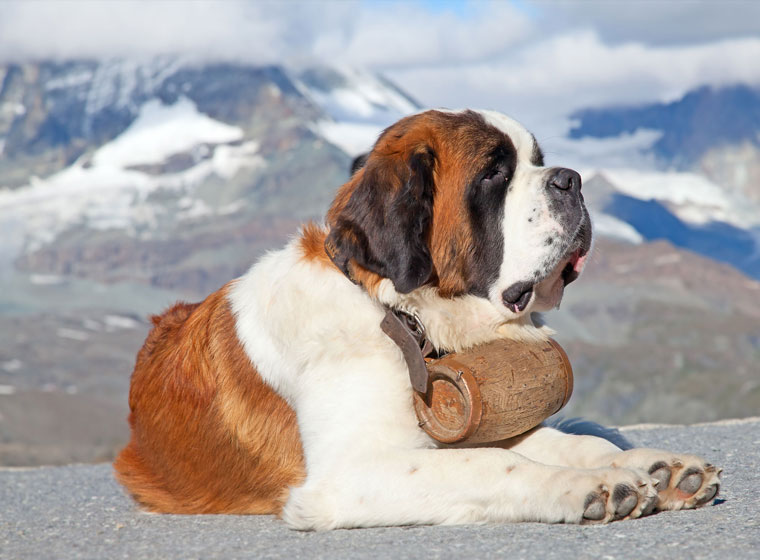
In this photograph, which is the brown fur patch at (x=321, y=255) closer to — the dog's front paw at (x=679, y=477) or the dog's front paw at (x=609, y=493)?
the dog's front paw at (x=609, y=493)

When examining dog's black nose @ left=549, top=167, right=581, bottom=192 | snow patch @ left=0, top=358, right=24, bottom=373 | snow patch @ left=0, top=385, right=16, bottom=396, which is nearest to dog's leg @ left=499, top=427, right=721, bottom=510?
dog's black nose @ left=549, top=167, right=581, bottom=192

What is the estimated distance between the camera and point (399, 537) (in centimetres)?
375

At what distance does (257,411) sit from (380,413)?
0.77 meters

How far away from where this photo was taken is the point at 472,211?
454 centimetres

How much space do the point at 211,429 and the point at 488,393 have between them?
5.04 feet

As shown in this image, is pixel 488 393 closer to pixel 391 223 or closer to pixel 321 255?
pixel 391 223

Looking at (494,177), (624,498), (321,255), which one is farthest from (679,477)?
(321,255)

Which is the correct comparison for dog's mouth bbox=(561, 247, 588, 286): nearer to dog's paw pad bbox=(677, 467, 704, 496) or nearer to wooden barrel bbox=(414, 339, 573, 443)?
wooden barrel bbox=(414, 339, 573, 443)

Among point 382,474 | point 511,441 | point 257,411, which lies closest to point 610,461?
point 511,441

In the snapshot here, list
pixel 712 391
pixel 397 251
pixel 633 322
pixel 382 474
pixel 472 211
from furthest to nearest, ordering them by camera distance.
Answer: pixel 633 322 < pixel 712 391 < pixel 472 211 < pixel 397 251 < pixel 382 474

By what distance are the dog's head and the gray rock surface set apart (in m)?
1.25

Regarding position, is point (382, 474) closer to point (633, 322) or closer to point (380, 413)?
point (380, 413)

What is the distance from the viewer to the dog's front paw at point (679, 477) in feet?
12.6

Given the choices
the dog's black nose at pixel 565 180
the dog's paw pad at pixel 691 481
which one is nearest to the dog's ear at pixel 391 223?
the dog's black nose at pixel 565 180
